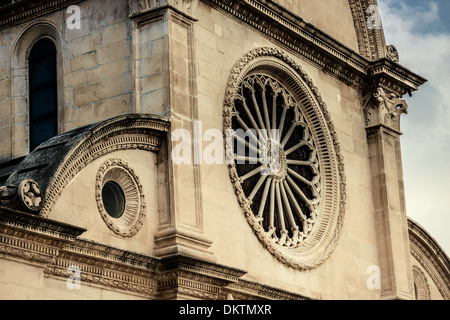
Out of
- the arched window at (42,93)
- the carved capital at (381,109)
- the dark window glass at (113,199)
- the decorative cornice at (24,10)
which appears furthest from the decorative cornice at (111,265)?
the carved capital at (381,109)

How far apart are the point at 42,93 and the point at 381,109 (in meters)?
8.26

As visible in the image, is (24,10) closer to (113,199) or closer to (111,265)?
(113,199)

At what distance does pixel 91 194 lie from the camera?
2294cm

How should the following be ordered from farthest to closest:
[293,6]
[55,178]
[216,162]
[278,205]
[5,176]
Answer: [293,6] < [278,205] < [216,162] < [5,176] < [55,178]

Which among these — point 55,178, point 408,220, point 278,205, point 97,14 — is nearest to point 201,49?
point 97,14

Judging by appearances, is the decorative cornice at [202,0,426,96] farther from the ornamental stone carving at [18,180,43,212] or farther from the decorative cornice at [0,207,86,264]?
the decorative cornice at [0,207,86,264]

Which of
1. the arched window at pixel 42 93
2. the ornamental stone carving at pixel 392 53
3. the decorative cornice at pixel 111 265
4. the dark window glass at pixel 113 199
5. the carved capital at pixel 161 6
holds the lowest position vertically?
the decorative cornice at pixel 111 265

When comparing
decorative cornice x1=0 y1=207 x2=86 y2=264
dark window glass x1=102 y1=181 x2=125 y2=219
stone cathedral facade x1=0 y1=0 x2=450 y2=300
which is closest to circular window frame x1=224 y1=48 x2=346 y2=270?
stone cathedral facade x1=0 y1=0 x2=450 y2=300

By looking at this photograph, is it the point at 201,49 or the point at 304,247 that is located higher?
the point at 201,49

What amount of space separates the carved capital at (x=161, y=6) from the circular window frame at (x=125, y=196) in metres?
3.45

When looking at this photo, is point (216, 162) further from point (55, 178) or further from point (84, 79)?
point (55, 178)

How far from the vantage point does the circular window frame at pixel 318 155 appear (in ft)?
88.5

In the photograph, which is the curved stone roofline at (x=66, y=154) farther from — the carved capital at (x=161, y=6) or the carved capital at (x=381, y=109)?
the carved capital at (x=381, y=109)

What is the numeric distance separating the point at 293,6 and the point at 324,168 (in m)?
3.68
